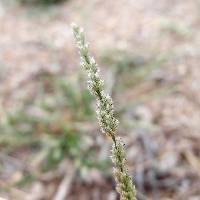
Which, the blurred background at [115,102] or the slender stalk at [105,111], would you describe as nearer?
the slender stalk at [105,111]

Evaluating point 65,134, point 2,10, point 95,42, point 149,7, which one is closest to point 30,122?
point 65,134

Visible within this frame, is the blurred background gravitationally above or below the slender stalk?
above

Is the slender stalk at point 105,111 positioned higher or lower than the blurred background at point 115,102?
lower

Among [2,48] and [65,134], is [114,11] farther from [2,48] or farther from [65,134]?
[65,134]

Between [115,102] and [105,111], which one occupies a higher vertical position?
[115,102]

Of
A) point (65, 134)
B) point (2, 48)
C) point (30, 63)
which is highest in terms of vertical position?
point (2, 48)
